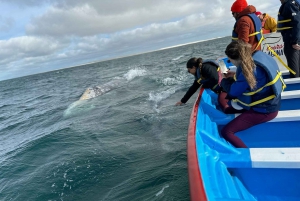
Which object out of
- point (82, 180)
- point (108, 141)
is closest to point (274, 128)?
point (82, 180)

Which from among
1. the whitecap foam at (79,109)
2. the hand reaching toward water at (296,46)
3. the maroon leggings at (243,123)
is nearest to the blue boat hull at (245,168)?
the maroon leggings at (243,123)

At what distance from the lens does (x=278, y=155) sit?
248cm

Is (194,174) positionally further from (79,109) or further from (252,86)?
(79,109)

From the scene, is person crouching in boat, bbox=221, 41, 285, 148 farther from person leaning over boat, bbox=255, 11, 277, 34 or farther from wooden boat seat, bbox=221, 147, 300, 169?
person leaning over boat, bbox=255, 11, 277, 34

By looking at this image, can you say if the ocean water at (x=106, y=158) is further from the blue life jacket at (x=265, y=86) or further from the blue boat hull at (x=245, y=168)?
the blue life jacket at (x=265, y=86)

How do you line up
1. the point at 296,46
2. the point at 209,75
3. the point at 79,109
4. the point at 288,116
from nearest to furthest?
the point at 288,116 → the point at 209,75 → the point at 296,46 → the point at 79,109

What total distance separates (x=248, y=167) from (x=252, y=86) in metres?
1.01

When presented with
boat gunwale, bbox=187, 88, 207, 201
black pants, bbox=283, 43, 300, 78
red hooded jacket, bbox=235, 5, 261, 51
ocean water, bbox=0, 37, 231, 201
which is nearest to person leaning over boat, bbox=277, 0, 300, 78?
black pants, bbox=283, 43, 300, 78

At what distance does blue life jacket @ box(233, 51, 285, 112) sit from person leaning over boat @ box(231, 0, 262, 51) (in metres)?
1.75

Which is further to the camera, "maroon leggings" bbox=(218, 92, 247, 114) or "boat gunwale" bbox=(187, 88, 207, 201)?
"maroon leggings" bbox=(218, 92, 247, 114)

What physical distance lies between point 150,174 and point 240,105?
2632 mm

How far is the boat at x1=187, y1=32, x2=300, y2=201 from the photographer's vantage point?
231 centimetres

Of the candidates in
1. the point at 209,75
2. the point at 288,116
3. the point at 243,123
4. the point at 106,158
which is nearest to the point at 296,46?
the point at 209,75

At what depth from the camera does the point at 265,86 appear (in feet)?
9.64
